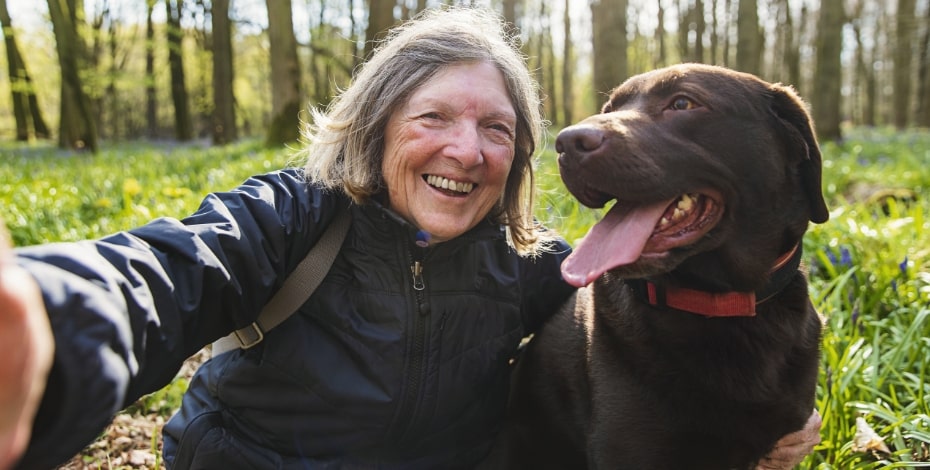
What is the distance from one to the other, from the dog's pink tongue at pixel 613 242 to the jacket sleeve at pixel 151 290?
0.80 metres

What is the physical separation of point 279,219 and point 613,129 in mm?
967

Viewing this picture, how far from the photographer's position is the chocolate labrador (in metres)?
1.80

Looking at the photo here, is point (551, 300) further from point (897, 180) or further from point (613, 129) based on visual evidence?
point (897, 180)

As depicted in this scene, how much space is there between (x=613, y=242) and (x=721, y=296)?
36cm

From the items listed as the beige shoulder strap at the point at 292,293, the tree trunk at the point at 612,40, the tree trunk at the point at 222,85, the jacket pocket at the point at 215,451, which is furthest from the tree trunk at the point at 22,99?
the beige shoulder strap at the point at 292,293

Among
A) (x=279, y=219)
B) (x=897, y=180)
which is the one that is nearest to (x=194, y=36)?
(x=897, y=180)

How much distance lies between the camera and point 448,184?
217 cm

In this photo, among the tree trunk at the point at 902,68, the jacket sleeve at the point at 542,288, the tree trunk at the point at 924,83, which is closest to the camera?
the jacket sleeve at the point at 542,288

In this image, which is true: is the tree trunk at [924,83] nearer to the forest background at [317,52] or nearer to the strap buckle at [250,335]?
the forest background at [317,52]

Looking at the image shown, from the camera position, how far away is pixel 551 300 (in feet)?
8.50

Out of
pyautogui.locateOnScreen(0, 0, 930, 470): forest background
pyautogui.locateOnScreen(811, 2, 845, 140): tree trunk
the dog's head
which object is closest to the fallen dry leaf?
pyautogui.locateOnScreen(0, 0, 930, 470): forest background

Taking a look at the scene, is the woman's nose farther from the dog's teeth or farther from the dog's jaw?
the dog's teeth

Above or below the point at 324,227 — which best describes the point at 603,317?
below

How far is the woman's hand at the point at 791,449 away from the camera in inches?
79.0
